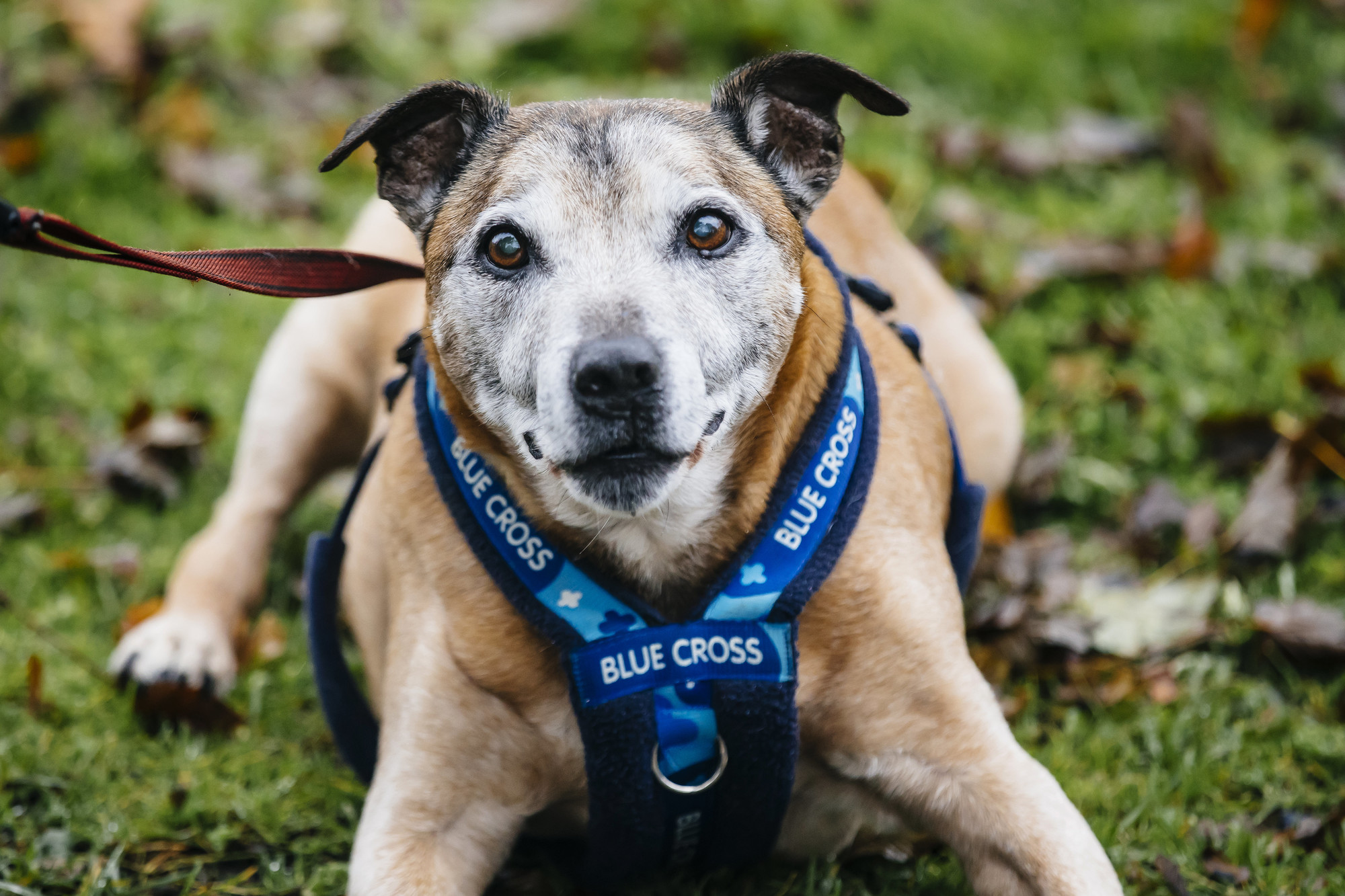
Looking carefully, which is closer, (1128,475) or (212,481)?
(1128,475)

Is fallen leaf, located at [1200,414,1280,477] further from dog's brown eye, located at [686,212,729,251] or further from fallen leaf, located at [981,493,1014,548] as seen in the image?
dog's brown eye, located at [686,212,729,251]

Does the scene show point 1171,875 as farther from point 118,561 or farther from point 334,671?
point 118,561

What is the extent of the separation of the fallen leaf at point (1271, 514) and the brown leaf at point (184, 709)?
309cm

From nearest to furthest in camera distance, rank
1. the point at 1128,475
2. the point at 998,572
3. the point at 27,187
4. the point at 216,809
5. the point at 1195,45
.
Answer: the point at 216,809 < the point at 998,572 < the point at 1128,475 < the point at 27,187 < the point at 1195,45

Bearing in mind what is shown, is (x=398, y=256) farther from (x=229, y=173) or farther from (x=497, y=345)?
(x=229, y=173)

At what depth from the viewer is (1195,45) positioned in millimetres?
6734

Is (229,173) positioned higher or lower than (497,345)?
lower

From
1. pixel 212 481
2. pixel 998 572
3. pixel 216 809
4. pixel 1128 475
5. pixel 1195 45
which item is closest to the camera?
pixel 216 809

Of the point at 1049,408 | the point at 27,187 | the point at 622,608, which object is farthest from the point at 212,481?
the point at 1049,408

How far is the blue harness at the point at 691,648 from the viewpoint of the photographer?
2.63 meters

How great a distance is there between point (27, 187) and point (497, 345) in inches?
177

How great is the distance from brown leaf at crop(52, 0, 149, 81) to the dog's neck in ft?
15.6

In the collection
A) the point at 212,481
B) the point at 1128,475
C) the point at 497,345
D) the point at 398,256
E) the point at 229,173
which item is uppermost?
the point at 497,345

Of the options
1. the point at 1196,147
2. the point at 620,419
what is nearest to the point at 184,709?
the point at 620,419
